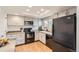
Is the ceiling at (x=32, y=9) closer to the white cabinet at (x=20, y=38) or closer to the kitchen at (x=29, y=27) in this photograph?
the kitchen at (x=29, y=27)

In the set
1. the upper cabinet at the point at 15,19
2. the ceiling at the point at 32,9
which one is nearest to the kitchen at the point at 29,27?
the upper cabinet at the point at 15,19

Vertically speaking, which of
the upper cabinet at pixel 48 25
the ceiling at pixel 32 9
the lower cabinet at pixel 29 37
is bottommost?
the lower cabinet at pixel 29 37

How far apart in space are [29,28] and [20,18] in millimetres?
770

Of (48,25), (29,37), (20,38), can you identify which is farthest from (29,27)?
(48,25)

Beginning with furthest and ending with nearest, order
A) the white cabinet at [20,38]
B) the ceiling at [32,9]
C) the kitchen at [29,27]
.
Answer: the white cabinet at [20,38], the kitchen at [29,27], the ceiling at [32,9]

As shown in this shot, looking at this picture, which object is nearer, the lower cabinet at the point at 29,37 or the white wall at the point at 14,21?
the white wall at the point at 14,21

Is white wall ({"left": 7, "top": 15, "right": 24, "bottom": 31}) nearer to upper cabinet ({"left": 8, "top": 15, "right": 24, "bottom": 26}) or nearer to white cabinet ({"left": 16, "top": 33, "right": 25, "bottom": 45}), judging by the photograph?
upper cabinet ({"left": 8, "top": 15, "right": 24, "bottom": 26})

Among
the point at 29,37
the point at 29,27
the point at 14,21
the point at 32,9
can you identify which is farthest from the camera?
the point at 29,27

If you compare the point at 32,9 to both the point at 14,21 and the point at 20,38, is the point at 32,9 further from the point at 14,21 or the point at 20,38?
the point at 20,38

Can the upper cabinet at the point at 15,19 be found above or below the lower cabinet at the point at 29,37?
above

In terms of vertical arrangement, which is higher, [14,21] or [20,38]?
[14,21]
